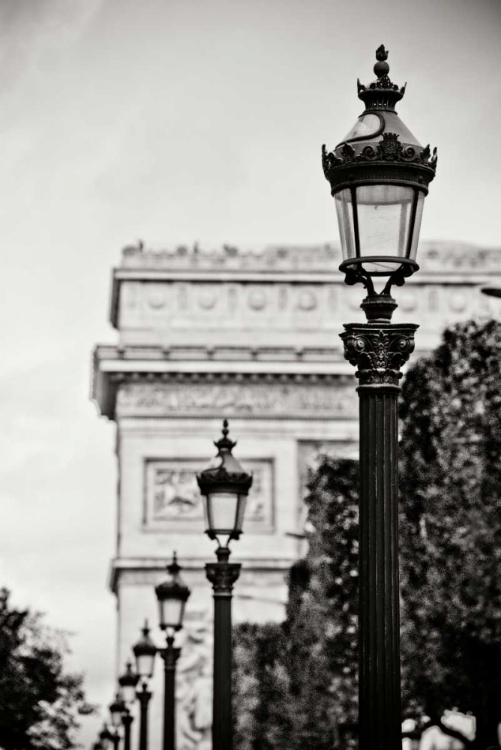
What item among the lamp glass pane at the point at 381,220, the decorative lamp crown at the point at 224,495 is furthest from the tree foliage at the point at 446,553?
the lamp glass pane at the point at 381,220

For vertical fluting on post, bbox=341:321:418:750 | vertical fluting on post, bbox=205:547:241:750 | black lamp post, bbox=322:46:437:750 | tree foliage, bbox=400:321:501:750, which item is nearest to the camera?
vertical fluting on post, bbox=341:321:418:750

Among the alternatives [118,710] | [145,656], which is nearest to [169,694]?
[145,656]

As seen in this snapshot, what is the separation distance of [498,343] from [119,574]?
31090 millimetres

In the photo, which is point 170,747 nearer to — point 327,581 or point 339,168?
point 339,168

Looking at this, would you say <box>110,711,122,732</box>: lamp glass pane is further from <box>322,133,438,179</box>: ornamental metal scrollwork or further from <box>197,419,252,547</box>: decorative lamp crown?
<box>322,133,438,179</box>: ornamental metal scrollwork

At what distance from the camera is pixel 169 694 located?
2988 cm

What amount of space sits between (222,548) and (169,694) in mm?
7965

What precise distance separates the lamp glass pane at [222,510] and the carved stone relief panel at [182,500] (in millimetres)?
53729

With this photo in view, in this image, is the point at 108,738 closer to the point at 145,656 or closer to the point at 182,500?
the point at 182,500

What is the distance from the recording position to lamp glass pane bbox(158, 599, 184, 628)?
91.5 feet

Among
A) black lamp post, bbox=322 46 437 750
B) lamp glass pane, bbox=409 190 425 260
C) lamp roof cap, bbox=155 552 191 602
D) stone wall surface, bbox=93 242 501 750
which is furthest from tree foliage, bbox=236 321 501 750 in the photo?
lamp glass pane, bbox=409 190 425 260

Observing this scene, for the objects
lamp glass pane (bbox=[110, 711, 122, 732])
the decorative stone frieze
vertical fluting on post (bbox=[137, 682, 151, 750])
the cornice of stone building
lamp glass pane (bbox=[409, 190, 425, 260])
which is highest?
the cornice of stone building

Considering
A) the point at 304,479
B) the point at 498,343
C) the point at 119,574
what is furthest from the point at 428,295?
the point at 498,343

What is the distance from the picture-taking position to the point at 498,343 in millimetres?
47188
